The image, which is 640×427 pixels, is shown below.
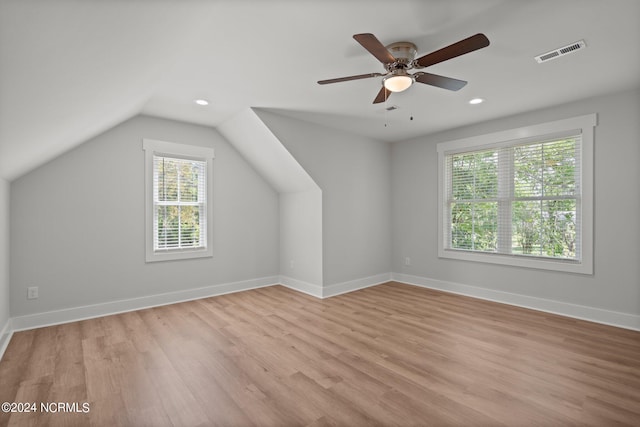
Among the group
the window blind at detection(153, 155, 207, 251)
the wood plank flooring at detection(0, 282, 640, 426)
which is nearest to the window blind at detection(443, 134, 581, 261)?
the wood plank flooring at detection(0, 282, 640, 426)

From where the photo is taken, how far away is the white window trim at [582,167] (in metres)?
3.53

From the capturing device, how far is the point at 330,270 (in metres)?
4.62

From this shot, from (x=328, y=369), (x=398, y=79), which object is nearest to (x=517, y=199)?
(x=398, y=79)

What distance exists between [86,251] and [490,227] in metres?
5.33

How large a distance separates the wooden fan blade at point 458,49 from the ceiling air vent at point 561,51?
107cm

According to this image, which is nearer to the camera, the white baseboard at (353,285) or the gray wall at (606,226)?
the gray wall at (606,226)

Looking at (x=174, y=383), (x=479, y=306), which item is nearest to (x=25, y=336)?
(x=174, y=383)

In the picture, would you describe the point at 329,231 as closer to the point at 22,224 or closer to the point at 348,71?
the point at 348,71

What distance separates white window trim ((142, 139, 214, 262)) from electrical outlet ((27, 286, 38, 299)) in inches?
43.4

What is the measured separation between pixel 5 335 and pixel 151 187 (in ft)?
6.76

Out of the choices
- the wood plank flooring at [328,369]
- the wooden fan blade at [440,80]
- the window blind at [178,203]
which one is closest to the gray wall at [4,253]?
the wood plank flooring at [328,369]

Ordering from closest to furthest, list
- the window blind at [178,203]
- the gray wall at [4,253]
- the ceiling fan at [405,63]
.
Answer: the ceiling fan at [405,63] → the gray wall at [4,253] → the window blind at [178,203]

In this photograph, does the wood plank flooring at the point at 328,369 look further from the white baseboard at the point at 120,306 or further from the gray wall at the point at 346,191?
the gray wall at the point at 346,191

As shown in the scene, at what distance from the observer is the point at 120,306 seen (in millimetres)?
3820
